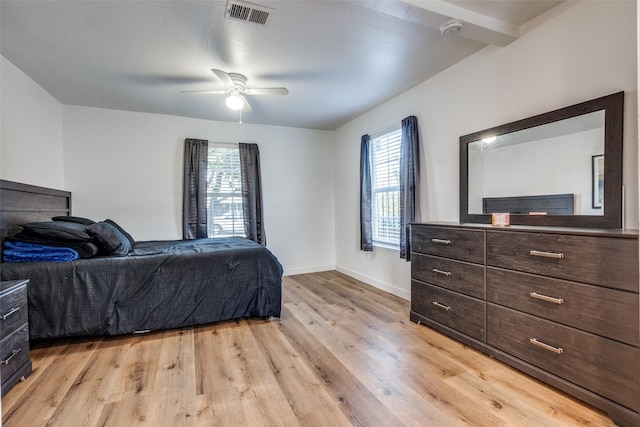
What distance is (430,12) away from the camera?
1.98 meters

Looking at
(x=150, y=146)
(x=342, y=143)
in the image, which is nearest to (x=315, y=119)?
(x=342, y=143)

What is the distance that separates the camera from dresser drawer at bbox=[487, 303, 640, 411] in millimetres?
1521

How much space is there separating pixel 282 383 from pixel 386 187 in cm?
280

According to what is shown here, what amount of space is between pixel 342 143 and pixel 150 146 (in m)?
2.83

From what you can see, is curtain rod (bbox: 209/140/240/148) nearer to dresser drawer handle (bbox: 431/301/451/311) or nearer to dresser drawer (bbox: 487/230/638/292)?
dresser drawer handle (bbox: 431/301/451/311)

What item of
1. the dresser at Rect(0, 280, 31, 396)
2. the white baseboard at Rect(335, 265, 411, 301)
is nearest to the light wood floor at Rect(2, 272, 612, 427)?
the dresser at Rect(0, 280, 31, 396)

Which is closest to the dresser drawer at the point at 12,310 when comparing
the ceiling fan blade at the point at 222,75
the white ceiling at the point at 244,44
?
the white ceiling at the point at 244,44

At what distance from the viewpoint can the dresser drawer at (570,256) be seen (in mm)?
1533

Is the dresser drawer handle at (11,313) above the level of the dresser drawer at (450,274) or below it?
below

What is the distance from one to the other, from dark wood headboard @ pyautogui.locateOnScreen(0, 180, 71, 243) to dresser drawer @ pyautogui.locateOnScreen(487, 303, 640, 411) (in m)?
3.96

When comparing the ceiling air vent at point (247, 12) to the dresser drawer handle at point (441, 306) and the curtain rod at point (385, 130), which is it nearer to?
the curtain rod at point (385, 130)

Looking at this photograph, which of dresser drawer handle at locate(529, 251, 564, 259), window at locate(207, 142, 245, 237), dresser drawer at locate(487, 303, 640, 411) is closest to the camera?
dresser drawer at locate(487, 303, 640, 411)

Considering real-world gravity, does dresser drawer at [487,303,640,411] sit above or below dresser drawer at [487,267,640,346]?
below

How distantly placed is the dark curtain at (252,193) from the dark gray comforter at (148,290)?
1500mm
